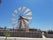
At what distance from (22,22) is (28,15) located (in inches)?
139

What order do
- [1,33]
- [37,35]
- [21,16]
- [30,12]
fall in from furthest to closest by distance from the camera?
[21,16]
[30,12]
[1,33]
[37,35]

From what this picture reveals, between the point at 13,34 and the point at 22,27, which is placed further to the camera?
the point at 22,27

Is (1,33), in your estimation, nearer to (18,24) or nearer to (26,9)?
(18,24)

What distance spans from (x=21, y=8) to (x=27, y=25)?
6.64m

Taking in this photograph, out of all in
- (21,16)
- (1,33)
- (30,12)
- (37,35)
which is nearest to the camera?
(37,35)

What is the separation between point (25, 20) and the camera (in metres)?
49.9

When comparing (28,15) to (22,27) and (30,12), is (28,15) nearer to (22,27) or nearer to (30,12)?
(30,12)

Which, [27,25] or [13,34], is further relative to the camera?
[27,25]

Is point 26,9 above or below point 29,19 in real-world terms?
above

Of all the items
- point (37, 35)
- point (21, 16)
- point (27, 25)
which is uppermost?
point (21, 16)

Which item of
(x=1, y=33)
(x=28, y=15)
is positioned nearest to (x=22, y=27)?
(x=28, y=15)

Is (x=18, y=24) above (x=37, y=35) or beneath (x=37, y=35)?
above

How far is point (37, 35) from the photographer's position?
36.6m

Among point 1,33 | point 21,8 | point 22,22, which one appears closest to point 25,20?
point 22,22
